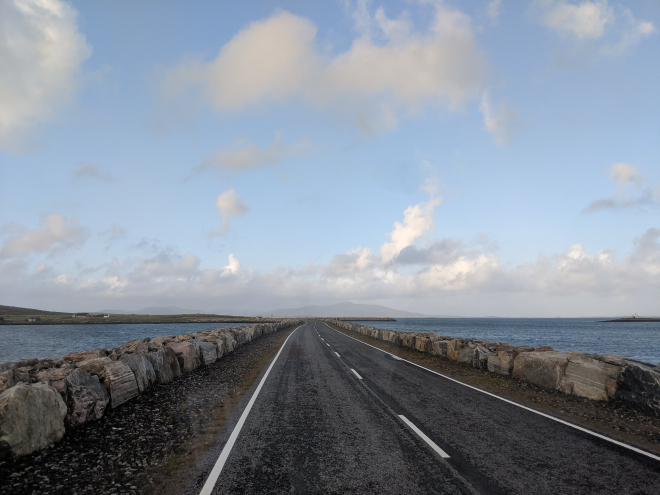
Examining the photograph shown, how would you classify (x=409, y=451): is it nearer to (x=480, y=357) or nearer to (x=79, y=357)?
(x=79, y=357)

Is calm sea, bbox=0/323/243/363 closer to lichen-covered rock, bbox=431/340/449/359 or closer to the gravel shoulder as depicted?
the gravel shoulder

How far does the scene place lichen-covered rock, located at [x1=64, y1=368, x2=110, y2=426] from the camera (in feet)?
21.8

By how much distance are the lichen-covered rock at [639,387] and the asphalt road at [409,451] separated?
9.92 ft

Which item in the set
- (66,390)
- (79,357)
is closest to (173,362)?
(79,357)

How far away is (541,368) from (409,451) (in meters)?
8.29

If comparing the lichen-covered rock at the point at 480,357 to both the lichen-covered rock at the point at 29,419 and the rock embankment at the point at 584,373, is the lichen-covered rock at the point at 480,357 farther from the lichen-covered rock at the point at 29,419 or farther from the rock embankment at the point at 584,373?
the lichen-covered rock at the point at 29,419

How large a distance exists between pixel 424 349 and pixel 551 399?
1183 cm

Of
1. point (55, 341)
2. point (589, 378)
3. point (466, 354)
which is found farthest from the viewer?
point (55, 341)

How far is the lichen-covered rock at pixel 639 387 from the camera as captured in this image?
27.7 feet

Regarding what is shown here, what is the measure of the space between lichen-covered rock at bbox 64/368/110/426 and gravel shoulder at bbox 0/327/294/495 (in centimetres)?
19

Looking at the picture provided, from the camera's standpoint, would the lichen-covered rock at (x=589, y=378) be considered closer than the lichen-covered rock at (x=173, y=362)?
Yes

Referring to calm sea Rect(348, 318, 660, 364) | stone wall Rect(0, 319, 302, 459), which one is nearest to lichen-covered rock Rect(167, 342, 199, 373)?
stone wall Rect(0, 319, 302, 459)

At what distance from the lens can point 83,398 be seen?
22.8 ft

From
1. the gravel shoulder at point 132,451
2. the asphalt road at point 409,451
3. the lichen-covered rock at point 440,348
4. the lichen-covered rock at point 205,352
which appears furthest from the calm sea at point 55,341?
the asphalt road at point 409,451
